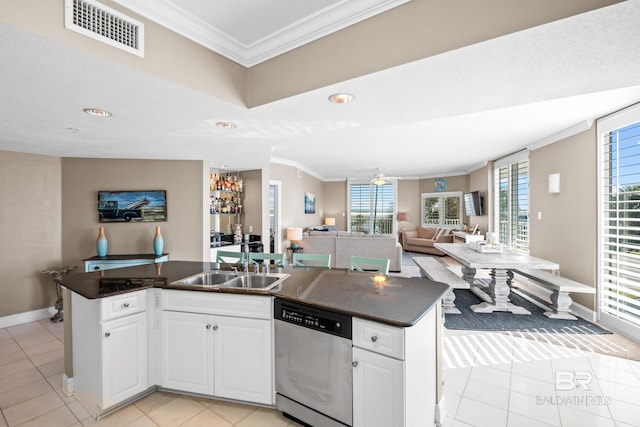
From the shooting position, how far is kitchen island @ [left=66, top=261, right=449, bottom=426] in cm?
167

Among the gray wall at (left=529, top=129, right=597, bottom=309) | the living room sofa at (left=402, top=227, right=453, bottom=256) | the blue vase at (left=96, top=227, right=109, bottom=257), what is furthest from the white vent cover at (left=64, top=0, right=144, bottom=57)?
the living room sofa at (left=402, top=227, right=453, bottom=256)

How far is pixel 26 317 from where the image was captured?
12.7 feet

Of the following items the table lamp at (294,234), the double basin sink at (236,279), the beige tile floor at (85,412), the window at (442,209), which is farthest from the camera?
the window at (442,209)

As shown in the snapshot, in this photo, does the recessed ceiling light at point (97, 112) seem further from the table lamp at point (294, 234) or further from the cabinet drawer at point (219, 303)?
the table lamp at point (294, 234)

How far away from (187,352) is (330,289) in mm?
1179

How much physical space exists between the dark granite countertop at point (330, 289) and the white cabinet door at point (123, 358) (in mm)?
255

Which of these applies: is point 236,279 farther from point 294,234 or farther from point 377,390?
point 294,234

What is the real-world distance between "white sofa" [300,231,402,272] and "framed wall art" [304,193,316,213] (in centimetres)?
209

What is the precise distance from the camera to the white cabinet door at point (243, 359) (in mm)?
1980

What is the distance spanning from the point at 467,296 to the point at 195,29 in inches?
193

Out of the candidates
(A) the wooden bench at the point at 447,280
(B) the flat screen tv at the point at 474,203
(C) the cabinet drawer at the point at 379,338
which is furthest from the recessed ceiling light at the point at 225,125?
(B) the flat screen tv at the point at 474,203

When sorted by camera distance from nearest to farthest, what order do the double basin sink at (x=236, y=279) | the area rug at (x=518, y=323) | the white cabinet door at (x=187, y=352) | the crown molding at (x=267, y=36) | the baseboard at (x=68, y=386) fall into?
the crown molding at (x=267, y=36) < the white cabinet door at (x=187, y=352) < the baseboard at (x=68, y=386) < the double basin sink at (x=236, y=279) < the area rug at (x=518, y=323)

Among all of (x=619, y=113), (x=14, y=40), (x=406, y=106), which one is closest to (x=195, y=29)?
(x=14, y=40)

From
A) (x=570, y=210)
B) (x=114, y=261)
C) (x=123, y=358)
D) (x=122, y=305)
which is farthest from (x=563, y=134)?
(x=114, y=261)
